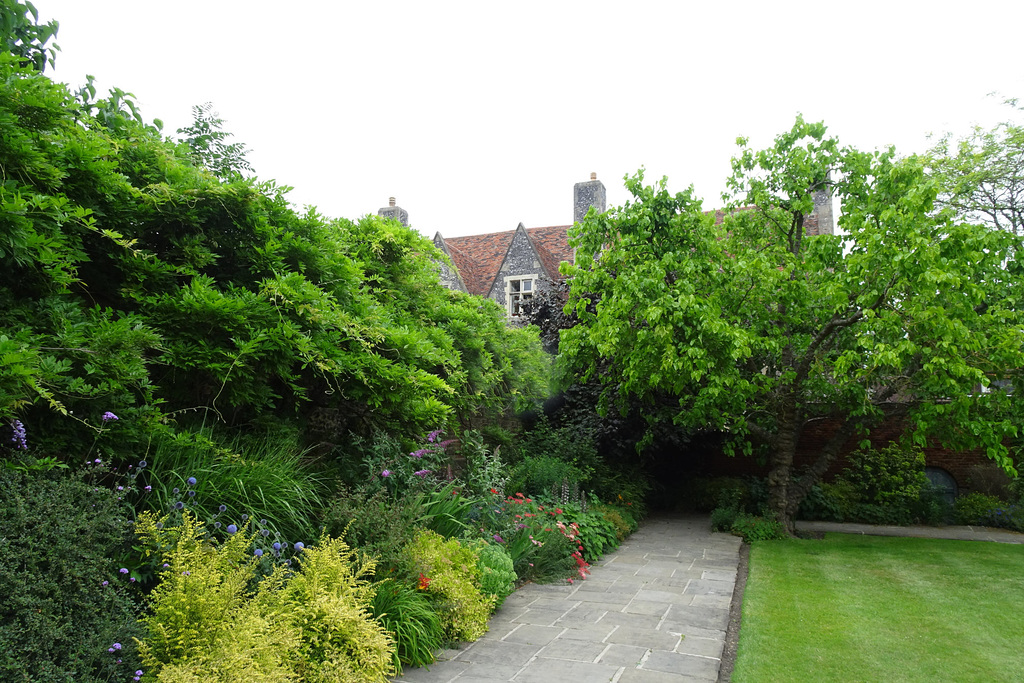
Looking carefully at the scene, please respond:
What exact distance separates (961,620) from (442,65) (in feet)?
23.5

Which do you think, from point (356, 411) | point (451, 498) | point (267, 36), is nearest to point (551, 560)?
point (451, 498)

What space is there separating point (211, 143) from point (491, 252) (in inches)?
772

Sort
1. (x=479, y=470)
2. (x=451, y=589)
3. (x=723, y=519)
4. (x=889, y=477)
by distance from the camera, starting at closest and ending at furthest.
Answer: (x=451, y=589) < (x=479, y=470) < (x=723, y=519) < (x=889, y=477)

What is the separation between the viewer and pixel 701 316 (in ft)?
27.0

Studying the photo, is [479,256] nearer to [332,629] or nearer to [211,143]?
[211,143]

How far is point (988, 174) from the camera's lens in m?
16.7

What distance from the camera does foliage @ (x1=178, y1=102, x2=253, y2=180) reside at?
5.89 meters

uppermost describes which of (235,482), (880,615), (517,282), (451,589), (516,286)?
(517,282)

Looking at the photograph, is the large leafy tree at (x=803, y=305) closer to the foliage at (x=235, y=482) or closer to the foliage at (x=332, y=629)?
the foliage at (x=235, y=482)

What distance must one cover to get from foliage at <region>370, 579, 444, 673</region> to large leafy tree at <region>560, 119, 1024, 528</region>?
16.4 feet

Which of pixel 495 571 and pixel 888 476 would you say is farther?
pixel 888 476

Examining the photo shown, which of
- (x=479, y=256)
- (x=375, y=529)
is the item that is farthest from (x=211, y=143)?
(x=479, y=256)

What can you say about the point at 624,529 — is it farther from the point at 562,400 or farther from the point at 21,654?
the point at 21,654

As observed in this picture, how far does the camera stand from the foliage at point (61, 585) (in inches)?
99.3
